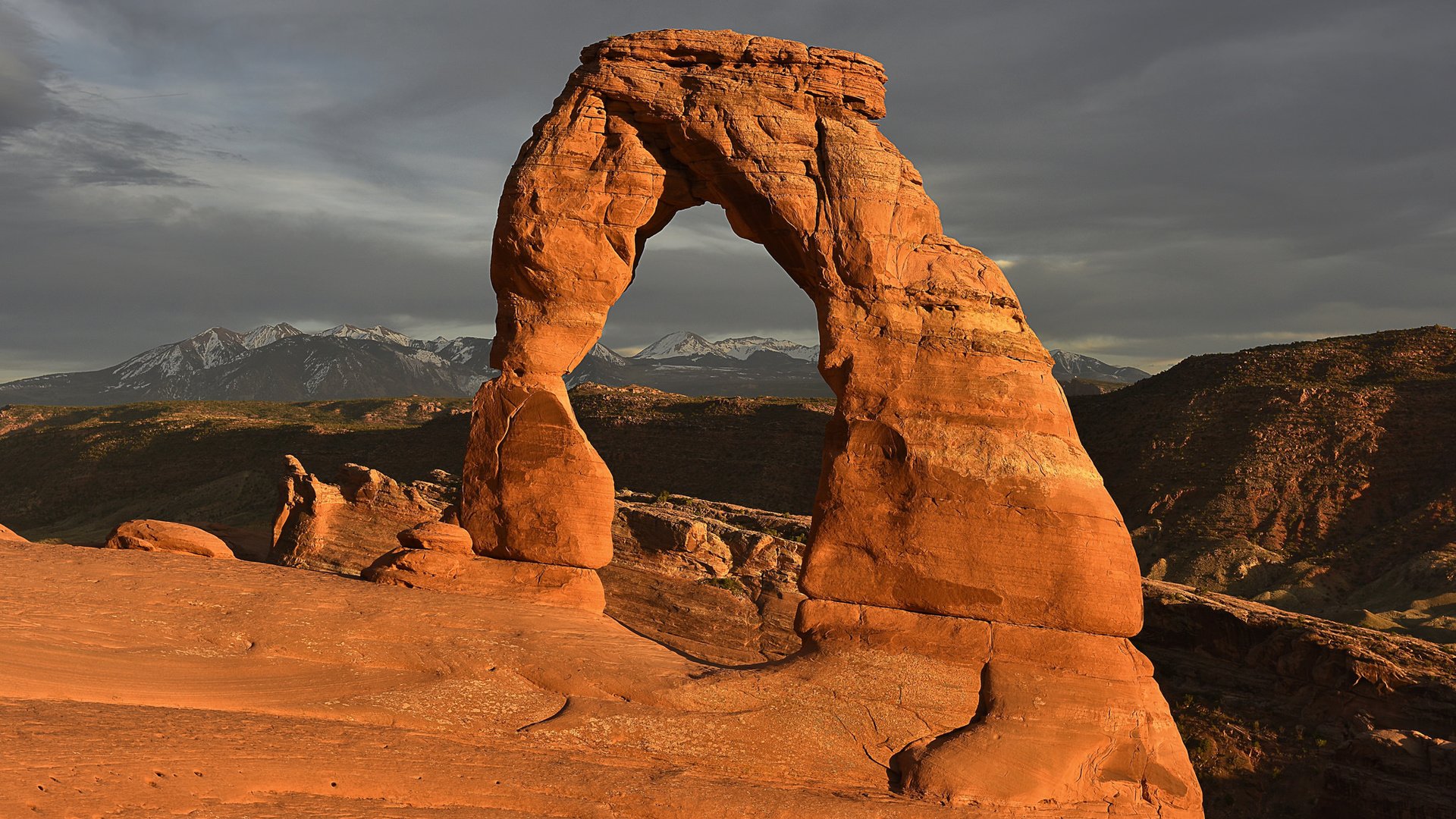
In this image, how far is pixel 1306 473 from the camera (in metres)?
46.3

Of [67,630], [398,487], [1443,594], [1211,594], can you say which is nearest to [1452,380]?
[1443,594]

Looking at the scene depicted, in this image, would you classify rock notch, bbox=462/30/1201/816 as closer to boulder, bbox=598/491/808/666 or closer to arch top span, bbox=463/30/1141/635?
arch top span, bbox=463/30/1141/635

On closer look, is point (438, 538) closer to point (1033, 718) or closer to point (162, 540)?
point (162, 540)

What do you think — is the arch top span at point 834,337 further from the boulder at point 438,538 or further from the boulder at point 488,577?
the boulder at point 438,538

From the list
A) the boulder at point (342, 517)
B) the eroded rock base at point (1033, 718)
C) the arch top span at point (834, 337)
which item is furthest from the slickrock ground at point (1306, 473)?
the boulder at point (342, 517)

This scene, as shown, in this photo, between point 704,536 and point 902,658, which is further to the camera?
point 704,536

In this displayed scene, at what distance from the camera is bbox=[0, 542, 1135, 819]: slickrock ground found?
9.07 meters

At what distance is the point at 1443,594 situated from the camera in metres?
34.2

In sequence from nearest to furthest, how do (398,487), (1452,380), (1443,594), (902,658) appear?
1. (902,658)
2. (398,487)
3. (1443,594)
4. (1452,380)

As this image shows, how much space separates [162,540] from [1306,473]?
43.8 m

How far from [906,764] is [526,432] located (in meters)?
7.03

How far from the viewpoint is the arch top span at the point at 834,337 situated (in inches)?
538

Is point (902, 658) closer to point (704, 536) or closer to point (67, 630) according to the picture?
point (67, 630)

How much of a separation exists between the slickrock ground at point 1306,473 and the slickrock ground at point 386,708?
25.7 meters
